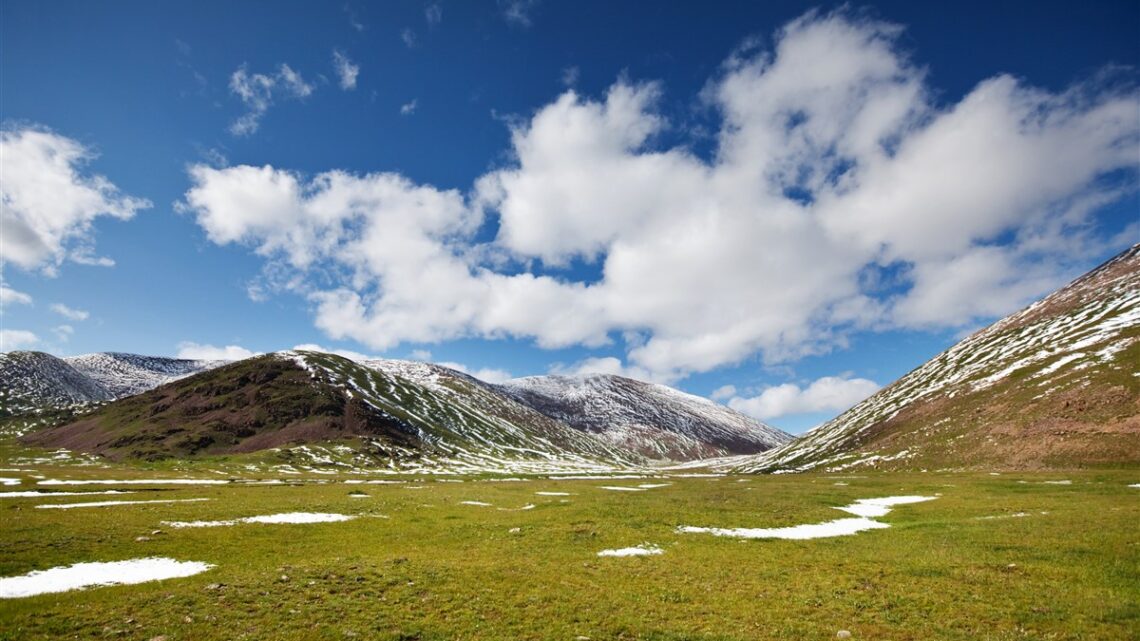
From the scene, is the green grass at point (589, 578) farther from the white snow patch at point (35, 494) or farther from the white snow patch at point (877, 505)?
the white snow patch at point (35, 494)

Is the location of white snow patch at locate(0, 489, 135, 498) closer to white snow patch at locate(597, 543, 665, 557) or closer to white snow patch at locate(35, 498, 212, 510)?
white snow patch at locate(35, 498, 212, 510)

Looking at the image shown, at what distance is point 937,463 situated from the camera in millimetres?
101875

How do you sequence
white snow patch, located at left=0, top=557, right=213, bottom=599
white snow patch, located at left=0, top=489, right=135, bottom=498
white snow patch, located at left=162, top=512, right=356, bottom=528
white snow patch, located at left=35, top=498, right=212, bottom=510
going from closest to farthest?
1. white snow patch, located at left=0, top=557, right=213, bottom=599
2. white snow patch, located at left=162, top=512, right=356, bottom=528
3. white snow patch, located at left=35, top=498, right=212, bottom=510
4. white snow patch, located at left=0, top=489, right=135, bottom=498

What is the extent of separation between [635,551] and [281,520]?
31112 millimetres

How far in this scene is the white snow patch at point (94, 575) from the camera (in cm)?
2286

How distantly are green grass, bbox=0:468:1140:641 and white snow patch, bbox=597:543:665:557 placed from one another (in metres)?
1.07

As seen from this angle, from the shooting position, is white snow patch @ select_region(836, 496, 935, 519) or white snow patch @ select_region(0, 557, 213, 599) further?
white snow patch @ select_region(836, 496, 935, 519)

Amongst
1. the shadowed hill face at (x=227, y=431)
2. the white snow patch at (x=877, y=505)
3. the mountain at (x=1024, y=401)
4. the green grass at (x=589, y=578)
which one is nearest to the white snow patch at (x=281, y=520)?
the green grass at (x=589, y=578)

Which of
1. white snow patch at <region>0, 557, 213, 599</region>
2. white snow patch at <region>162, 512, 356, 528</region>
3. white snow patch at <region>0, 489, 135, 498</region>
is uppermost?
white snow patch at <region>0, 557, 213, 599</region>

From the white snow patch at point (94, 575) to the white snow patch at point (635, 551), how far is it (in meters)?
22.8

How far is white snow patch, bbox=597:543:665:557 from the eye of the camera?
31828 mm

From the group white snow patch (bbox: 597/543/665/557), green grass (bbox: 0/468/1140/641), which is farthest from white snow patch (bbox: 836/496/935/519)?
white snow patch (bbox: 597/543/665/557)

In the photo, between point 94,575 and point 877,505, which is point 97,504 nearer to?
point 94,575

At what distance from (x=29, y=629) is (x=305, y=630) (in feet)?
32.1
